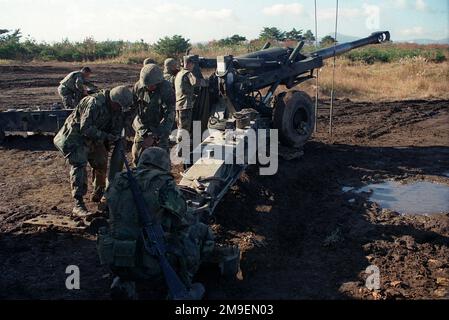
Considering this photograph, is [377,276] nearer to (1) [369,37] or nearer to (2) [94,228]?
(2) [94,228]

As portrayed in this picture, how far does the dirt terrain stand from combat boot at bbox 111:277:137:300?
37cm

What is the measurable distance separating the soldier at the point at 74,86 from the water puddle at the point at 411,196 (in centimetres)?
510

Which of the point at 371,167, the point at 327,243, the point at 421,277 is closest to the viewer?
the point at 421,277

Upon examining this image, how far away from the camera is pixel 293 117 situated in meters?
8.60

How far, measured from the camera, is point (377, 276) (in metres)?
4.74

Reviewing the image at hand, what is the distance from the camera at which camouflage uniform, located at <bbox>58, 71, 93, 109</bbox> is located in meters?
9.39

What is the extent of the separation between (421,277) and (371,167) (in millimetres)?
3933

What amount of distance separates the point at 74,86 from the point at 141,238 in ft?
20.2

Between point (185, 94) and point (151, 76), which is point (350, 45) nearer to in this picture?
point (185, 94)

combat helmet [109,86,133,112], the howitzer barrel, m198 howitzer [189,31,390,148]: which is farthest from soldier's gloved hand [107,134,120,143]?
the howitzer barrel

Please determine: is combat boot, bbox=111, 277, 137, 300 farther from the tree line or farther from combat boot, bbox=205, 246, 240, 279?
the tree line

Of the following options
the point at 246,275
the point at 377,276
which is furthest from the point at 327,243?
the point at 246,275

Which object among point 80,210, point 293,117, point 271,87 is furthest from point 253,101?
point 80,210

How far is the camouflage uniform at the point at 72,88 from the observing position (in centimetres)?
939
